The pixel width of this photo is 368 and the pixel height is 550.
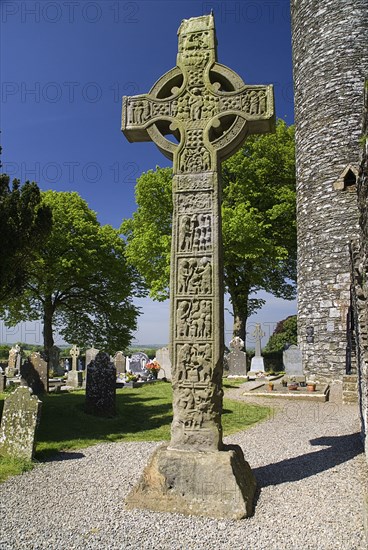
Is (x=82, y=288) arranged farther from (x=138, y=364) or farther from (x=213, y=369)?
(x=213, y=369)

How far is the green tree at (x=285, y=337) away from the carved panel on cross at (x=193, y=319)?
860 inches

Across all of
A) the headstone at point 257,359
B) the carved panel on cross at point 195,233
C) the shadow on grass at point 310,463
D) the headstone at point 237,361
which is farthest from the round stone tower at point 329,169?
the carved panel on cross at point 195,233

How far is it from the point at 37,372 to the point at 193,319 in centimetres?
1064

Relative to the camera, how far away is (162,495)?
399cm

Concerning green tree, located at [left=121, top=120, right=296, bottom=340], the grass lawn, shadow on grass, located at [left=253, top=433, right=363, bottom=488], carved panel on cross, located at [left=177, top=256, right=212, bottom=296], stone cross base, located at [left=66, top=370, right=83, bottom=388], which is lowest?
stone cross base, located at [left=66, top=370, right=83, bottom=388]

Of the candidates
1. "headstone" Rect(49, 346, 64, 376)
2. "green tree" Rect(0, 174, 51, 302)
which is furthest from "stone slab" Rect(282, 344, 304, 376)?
"headstone" Rect(49, 346, 64, 376)

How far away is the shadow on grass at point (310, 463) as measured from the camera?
193 inches

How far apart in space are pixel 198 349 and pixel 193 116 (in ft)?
8.89

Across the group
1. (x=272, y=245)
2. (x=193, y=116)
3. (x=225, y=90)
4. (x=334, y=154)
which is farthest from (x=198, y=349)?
(x=272, y=245)

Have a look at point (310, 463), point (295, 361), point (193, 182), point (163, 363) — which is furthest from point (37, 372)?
point (193, 182)

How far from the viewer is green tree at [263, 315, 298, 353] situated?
25344 mm

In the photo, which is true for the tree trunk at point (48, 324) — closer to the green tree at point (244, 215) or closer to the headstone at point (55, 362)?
the headstone at point (55, 362)

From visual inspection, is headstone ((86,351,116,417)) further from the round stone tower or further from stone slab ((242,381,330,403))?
the round stone tower

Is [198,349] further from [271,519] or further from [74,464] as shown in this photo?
[74,464]
